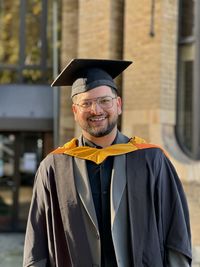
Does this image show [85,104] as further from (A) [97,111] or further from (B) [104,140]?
(B) [104,140]

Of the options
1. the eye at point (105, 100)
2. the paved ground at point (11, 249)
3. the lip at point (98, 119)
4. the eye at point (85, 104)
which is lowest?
the paved ground at point (11, 249)

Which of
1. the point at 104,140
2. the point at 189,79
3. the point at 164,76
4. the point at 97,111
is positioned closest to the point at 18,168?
the point at 164,76

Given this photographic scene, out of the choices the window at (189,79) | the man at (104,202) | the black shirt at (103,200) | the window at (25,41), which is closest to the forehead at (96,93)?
the man at (104,202)

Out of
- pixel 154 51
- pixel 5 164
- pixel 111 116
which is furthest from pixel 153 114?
pixel 111 116

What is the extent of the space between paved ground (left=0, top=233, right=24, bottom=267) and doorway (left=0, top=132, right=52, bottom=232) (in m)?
0.63

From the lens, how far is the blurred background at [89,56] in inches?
289

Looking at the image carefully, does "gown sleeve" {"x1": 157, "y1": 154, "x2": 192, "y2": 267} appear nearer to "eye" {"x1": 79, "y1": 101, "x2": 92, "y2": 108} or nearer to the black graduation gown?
the black graduation gown

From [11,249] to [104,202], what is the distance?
6.68 meters

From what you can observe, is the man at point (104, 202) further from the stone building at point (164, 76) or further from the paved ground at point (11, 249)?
the paved ground at point (11, 249)

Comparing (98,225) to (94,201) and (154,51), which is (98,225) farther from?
(154,51)

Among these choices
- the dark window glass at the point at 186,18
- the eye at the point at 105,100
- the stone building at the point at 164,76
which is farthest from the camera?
the dark window glass at the point at 186,18

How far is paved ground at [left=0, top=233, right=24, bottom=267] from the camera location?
7380mm

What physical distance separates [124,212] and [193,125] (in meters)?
5.47

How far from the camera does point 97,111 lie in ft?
7.32
